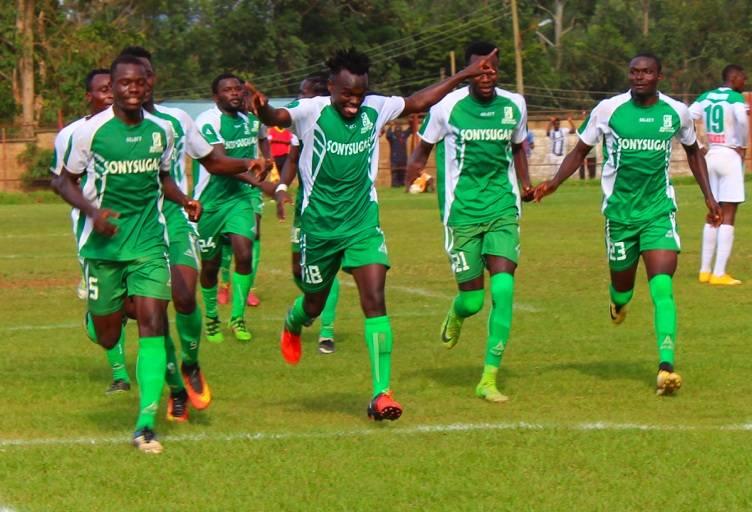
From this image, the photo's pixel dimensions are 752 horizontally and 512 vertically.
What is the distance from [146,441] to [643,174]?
4182 mm

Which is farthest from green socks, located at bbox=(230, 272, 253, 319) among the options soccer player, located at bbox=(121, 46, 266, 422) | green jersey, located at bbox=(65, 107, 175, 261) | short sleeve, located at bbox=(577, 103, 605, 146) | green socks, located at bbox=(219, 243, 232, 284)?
green jersey, located at bbox=(65, 107, 175, 261)

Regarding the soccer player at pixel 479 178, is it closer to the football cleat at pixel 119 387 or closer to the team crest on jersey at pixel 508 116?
the team crest on jersey at pixel 508 116

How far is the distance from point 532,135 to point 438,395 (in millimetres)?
36606

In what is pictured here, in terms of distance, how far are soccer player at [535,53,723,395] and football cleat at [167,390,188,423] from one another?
2997mm

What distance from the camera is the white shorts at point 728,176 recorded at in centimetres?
1691

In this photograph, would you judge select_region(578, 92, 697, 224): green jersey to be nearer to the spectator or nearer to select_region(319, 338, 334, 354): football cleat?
select_region(319, 338, 334, 354): football cleat

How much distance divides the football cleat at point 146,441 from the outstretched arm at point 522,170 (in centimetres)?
369

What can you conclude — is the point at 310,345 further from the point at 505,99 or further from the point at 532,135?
the point at 532,135

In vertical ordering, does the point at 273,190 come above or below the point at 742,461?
above

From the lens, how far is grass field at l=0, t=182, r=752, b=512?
23.2 feet

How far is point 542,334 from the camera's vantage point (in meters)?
12.9

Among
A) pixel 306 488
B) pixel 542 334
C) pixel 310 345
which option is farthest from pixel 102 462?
Answer: pixel 542 334

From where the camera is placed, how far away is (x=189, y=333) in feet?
31.2

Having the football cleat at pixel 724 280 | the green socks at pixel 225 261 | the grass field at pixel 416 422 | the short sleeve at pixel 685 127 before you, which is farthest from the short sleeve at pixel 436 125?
the football cleat at pixel 724 280
